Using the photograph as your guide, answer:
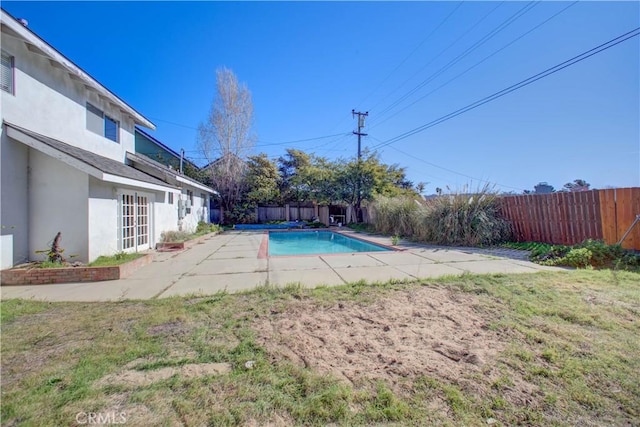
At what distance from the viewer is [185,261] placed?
689cm

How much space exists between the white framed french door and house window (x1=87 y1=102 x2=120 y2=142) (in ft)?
7.03

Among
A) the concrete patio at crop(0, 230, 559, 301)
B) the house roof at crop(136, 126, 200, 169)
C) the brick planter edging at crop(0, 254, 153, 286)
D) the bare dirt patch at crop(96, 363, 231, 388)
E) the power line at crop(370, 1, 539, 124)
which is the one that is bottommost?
the bare dirt patch at crop(96, 363, 231, 388)

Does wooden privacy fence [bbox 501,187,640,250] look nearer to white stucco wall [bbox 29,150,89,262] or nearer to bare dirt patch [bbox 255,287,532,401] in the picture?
bare dirt patch [bbox 255,287,532,401]

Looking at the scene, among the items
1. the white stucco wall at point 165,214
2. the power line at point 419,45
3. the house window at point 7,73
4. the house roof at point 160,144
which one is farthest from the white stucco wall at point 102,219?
the house roof at point 160,144

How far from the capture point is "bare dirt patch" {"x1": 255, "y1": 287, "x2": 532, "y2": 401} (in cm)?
214

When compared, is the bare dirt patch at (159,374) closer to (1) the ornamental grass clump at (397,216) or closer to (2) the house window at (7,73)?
(2) the house window at (7,73)

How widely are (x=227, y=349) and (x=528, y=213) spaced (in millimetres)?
10771

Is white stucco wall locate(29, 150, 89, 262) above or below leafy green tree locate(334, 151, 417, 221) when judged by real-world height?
below

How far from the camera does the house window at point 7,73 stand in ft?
16.3

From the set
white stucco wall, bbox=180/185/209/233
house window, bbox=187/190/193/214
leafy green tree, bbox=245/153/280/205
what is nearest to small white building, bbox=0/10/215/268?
white stucco wall, bbox=180/185/209/233

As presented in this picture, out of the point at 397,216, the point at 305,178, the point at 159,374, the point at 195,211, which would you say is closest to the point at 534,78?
the point at 397,216

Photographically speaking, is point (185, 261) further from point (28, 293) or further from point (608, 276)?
point (608, 276)

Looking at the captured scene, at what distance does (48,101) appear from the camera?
5.93 meters

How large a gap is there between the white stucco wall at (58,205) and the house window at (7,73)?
4.10 ft
